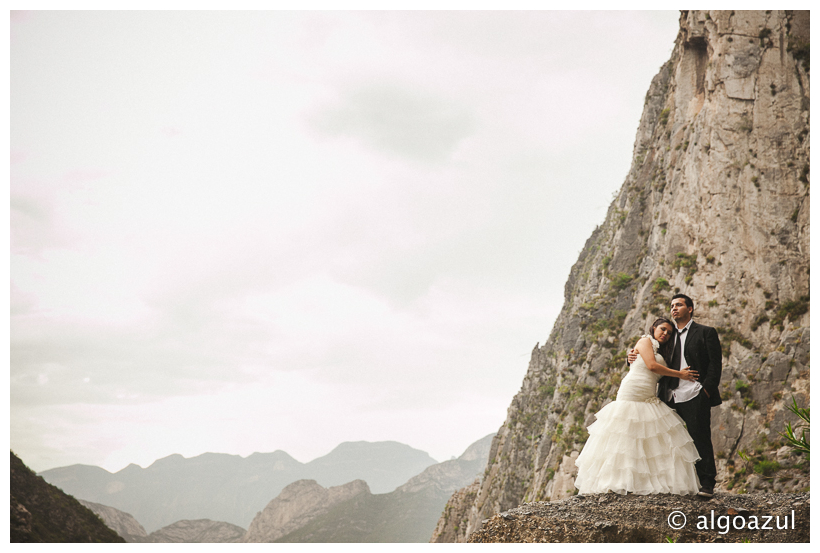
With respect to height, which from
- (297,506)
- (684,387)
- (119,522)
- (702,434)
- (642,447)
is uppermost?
(684,387)

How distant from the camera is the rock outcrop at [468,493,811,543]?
605cm

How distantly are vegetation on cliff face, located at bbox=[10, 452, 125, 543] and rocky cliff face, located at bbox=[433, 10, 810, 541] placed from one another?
1888cm

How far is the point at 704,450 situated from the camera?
679 centimetres

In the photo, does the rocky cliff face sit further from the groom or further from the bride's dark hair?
the bride's dark hair

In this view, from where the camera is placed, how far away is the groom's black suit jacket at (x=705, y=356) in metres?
6.76

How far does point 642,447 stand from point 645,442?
0.09 meters

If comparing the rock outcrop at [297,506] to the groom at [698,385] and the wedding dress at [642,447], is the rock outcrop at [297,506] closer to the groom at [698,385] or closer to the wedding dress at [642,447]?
the wedding dress at [642,447]

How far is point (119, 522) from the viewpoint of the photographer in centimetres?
9975

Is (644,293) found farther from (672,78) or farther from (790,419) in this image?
(672,78)

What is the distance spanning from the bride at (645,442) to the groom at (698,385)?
0.34ft

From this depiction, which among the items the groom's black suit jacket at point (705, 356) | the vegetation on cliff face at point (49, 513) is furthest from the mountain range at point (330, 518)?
the groom's black suit jacket at point (705, 356)

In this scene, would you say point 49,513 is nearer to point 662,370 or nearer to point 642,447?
point 642,447

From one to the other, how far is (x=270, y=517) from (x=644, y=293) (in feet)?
410

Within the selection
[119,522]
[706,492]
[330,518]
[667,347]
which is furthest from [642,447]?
[119,522]
